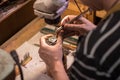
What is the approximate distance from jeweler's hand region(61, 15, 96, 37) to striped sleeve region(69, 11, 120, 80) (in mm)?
408

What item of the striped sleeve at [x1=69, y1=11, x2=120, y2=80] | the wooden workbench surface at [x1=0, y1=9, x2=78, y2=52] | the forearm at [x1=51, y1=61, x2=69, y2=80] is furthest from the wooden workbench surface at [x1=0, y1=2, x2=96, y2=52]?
the striped sleeve at [x1=69, y1=11, x2=120, y2=80]

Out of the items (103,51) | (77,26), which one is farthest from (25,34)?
(103,51)

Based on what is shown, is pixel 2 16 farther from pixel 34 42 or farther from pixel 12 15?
pixel 34 42

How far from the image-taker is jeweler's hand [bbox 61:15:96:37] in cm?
97

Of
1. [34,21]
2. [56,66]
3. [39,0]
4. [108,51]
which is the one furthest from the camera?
[34,21]

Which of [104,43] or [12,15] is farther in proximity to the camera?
[12,15]

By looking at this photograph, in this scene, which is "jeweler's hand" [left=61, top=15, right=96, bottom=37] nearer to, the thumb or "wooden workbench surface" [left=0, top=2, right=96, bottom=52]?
the thumb

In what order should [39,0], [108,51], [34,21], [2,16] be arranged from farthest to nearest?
[34,21] → [2,16] → [39,0] → [108,51]

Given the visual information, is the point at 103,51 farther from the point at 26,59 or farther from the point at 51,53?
the point at 26,59

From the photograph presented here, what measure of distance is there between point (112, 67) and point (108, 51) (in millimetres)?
33

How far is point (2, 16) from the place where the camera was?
1101mm

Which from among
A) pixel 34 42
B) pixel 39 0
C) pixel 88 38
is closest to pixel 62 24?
pixel 39 0

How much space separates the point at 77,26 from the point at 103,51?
465mm

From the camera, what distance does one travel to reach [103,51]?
1.71 ft
